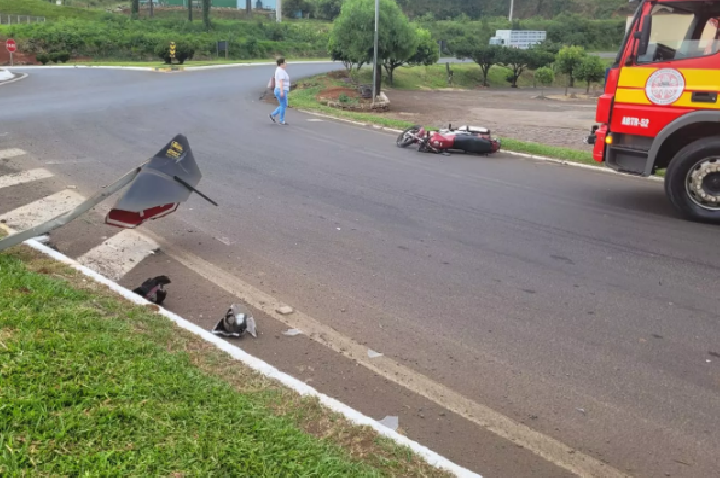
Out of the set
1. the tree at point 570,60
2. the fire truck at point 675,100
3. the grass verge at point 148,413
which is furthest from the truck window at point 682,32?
the tree at point 570,60

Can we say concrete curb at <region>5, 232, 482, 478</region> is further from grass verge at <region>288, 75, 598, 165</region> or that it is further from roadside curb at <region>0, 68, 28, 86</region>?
roadside curb at <region>0, 68, 28, 86</region>

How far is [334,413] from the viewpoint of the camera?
12.2 ft

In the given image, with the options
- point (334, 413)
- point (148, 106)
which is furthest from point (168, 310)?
point (148, 106)

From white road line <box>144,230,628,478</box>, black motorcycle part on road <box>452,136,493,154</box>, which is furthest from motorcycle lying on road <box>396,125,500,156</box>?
Result: white road line <box>144,230,628,478</box>

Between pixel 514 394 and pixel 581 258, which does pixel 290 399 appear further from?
pixel 581 258

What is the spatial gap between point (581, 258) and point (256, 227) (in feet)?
12.1

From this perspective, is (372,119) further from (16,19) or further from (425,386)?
(16,19)

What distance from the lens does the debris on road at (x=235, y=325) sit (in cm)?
491

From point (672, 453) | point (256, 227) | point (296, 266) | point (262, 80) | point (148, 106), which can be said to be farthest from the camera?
point (262, 80)

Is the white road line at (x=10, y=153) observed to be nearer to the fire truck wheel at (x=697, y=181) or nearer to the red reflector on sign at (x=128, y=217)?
the red reflector on sign at (x=128, y=217)

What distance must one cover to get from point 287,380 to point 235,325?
0.97 metres

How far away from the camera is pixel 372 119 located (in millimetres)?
19000

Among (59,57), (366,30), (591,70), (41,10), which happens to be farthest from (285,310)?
(41,10)

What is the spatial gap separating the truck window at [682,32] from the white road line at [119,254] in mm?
6769
